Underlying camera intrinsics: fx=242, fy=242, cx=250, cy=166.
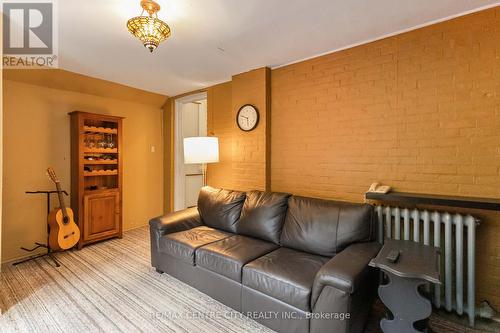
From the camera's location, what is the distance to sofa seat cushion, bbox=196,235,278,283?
196 cm

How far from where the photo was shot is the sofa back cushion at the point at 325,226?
202 cm

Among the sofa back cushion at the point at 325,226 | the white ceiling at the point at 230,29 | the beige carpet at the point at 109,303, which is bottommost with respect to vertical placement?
the beige carpet at the point at 109,303

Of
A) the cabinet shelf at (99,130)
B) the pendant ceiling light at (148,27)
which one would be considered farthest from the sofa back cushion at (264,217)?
the cabinet shelf at (99,130)

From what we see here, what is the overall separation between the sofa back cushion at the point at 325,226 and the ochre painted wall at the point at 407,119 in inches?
18.7

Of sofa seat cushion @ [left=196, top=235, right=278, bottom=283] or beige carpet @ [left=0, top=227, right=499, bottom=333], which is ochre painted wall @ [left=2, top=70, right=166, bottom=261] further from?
sofa seat cushion @ [left=196, top=235, right=278, bottom=283]

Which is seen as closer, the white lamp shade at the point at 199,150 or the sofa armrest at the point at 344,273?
the sofa armrest at the point at 344,273

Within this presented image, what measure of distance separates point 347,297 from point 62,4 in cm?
282

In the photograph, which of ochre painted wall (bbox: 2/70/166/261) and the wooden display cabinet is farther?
Result: the wooden display cabinet

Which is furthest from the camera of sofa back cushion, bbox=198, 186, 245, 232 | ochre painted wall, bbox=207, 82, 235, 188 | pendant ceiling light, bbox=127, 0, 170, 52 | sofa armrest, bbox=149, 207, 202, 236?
ochre painted wall, bbox=207, 82, 235, 188

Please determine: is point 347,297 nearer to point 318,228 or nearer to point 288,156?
point 318,228

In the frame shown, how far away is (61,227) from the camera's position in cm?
296

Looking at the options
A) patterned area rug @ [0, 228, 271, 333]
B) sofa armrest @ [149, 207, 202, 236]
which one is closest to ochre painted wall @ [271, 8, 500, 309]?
sofa armrest @ [149, 207, 202, 236]

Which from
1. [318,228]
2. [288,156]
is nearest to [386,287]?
[318,228]

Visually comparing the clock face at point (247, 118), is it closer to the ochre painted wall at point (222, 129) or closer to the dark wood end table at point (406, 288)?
the ochre painted wall at point (222, 129)
